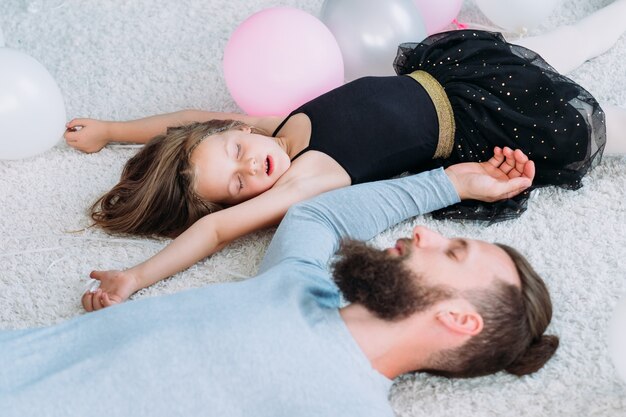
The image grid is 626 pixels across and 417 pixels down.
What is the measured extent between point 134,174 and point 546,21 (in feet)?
3.98

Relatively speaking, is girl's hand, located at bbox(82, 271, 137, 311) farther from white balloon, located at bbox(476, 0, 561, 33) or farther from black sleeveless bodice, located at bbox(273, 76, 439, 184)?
white balloon, located at bbox(476, 0, 561, 33)

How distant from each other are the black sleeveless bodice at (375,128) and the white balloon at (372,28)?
0.47 ft

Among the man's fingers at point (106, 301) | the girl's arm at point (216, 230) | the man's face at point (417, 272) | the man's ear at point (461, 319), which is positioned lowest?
the man's fingers at point (106, 301)

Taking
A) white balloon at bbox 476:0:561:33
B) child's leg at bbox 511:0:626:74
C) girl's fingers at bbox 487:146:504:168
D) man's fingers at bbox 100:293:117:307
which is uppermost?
white balloon at bbox 476:0:561:33

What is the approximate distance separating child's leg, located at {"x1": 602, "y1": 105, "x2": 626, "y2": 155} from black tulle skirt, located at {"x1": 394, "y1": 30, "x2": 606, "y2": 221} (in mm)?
42

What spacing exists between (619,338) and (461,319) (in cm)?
23

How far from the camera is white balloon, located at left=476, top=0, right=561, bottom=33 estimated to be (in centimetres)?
195

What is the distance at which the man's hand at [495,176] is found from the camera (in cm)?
159

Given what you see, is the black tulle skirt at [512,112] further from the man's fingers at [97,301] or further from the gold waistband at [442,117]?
the man's fingers at [97,301]

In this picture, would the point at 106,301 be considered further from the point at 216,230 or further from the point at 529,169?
the point at 529,169

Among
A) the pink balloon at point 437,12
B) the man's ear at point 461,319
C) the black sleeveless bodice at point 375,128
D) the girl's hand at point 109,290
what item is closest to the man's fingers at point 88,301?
the girl's hand at point 109,290

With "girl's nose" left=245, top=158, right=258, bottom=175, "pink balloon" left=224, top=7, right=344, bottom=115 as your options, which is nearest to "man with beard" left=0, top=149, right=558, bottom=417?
"girl's nose" left=245, top=158, right=258, bottom=175

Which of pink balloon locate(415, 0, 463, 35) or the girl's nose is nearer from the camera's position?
the girl's nose

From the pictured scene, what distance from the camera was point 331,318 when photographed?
4.02ft
